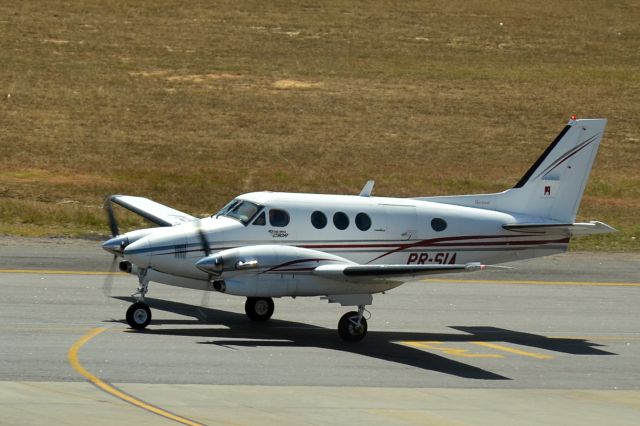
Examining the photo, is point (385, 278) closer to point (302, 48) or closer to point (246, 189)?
point (246, 189)

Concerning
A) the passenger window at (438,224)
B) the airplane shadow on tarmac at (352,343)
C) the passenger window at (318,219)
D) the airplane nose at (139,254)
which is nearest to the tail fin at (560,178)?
the passenger window at (438,224)

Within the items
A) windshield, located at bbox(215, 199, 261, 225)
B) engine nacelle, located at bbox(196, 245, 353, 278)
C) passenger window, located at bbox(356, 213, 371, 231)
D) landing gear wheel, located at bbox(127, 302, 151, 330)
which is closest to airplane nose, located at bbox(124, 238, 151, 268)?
landing gear wheel, located at bbox(127, 302, 151, 330)

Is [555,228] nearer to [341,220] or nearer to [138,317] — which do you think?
[341,220]

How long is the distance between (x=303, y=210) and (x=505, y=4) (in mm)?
66162

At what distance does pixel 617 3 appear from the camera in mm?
89938

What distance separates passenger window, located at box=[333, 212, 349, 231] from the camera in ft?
83.5

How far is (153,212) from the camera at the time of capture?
95.7 ft

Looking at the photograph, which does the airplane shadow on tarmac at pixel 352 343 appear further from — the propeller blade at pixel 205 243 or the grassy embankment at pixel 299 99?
the grassy embankment at pixel 299 99

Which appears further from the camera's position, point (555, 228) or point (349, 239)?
point (555, 228)

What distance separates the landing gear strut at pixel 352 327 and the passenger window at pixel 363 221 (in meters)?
2.39

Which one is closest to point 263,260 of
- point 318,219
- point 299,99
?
point 318,219

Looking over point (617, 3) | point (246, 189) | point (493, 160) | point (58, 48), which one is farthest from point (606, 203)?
point (617, 3)

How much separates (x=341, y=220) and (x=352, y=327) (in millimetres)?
2732

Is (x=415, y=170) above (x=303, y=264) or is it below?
above
